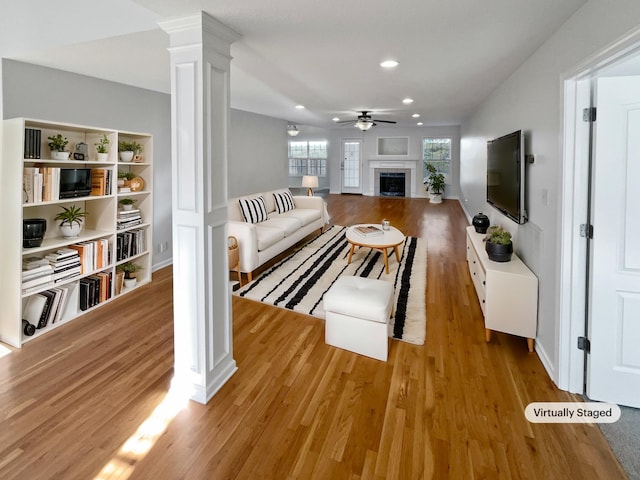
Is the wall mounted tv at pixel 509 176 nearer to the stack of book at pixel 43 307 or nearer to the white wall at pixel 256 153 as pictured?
the white wall at pixel 256 153

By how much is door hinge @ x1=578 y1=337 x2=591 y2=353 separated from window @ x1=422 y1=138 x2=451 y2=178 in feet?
34.4

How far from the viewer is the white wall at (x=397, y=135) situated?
38.1 ft

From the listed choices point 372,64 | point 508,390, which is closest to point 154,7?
point 372,64

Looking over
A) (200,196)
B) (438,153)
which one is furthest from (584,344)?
(438,153)

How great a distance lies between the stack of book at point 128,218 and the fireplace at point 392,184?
9.88 m

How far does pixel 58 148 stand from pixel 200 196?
2.01 metres

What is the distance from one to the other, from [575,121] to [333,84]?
109 inches

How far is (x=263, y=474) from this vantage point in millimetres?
1655

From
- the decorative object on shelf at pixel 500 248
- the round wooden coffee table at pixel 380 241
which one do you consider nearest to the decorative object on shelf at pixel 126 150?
the round wooden coffee table at pixel 380 241

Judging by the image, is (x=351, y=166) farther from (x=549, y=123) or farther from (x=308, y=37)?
(x=549, y=123)

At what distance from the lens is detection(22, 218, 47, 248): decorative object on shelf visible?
283 cm

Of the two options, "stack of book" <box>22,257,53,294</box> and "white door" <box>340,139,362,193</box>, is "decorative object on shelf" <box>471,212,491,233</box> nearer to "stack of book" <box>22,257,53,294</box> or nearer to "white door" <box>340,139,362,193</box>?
"stack of book" <box>22,257,53,294</box>

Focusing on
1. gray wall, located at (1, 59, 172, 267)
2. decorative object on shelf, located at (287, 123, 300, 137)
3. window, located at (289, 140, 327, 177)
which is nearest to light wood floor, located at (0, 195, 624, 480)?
gray wall, located at (1, 59, 172, 267)

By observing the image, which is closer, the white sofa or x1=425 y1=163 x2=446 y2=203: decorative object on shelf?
the white sofa
